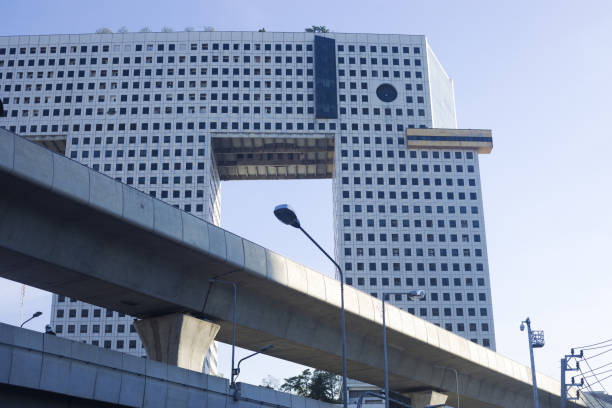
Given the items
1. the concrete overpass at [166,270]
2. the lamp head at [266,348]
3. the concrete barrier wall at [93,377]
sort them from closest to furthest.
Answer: the concrete barrier wall at [93,377], the concrete overpass at [166,270], the lamp head at [266,348]

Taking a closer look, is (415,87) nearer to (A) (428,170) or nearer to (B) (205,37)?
(A) (428,170)

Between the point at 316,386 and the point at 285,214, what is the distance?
90.3m

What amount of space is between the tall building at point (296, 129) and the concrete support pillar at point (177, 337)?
78.2 m

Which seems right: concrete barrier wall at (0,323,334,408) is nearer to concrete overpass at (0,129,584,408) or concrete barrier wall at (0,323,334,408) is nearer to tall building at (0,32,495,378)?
concrete overpass at (0,129,584,408)

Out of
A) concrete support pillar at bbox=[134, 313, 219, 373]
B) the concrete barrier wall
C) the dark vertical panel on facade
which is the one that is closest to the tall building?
the dark vertical panel on facade

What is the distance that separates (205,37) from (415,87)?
34030mm

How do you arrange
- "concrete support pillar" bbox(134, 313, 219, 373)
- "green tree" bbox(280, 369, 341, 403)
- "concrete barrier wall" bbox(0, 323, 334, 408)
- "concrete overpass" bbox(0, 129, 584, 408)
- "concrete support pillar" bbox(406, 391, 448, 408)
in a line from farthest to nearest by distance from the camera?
"green tree" bbox(280, 369, 341, 403) < "concrete support pillar" bbox(406, 391, 448, 408) < "concrete support pillar" bbox(134, 313, 219, 373) < "concrete overpass" bbox(0, 129, 584, 408) < "concrete barrier wall" bbox(0, 323, 334, 408)

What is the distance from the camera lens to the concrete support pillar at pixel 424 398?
172 feet

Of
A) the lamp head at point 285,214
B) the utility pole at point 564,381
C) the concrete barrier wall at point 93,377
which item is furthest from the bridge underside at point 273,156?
the lamp head at point 285,214

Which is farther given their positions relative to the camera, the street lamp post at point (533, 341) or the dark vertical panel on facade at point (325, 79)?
the dark vertical panel on facade at point (325, 79)

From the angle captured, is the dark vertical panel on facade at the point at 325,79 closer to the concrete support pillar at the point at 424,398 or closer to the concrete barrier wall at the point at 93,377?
the concrete support pillar at the point at 424,398

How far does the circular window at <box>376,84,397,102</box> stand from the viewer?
12531 cm

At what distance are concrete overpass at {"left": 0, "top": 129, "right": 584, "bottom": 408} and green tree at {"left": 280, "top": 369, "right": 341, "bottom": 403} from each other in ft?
213

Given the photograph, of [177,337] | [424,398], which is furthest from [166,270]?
[424,398]
